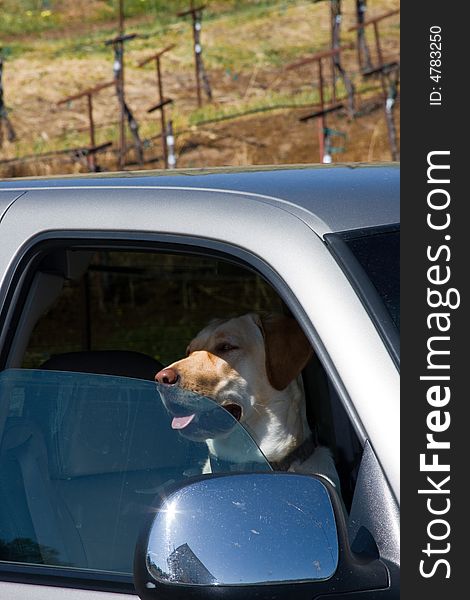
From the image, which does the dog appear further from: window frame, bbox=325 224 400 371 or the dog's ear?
window frame, bbox=325 224 400 371

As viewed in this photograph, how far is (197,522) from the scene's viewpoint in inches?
59.3

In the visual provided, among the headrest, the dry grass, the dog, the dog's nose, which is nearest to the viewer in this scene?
the dog's nose

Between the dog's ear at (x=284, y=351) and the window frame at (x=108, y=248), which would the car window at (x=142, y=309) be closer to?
the dog's ear at (x=284, y=351)

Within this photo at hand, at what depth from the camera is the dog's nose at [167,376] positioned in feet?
8.13

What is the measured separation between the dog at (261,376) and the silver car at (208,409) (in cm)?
49

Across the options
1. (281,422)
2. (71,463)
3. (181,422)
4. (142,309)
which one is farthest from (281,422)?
(142,309)

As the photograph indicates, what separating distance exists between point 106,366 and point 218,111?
15196mm

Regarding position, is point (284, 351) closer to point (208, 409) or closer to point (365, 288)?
point (208, 409)

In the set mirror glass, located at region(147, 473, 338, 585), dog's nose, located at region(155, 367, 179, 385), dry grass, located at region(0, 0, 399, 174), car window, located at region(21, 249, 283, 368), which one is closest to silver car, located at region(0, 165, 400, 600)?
mirror glass, located at region(147, 473, 338, 585)

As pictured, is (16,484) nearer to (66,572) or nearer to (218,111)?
(66,572)

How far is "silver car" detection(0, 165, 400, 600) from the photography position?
1494 millimetres

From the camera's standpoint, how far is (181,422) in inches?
73.1

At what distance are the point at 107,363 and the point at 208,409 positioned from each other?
926mm

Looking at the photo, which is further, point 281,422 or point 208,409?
point 281,422
